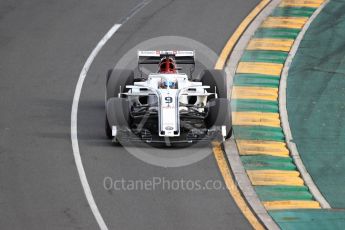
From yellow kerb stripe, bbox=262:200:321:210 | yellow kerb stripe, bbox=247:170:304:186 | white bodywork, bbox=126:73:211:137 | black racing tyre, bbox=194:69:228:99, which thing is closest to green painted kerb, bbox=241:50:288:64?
black racing tyre, bbox=194:69:228:99

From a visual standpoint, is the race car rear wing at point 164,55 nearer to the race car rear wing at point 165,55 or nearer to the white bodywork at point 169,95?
the race car rear wing at point 165,55

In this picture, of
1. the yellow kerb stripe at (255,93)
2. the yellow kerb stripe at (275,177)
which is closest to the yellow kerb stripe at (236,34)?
the yellow kerb stripe at (255,93)

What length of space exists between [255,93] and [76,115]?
4661mm

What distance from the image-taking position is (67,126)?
25359 mm

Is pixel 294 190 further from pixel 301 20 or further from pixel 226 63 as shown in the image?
pixel 301 20

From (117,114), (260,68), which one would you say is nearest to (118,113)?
(117,114)

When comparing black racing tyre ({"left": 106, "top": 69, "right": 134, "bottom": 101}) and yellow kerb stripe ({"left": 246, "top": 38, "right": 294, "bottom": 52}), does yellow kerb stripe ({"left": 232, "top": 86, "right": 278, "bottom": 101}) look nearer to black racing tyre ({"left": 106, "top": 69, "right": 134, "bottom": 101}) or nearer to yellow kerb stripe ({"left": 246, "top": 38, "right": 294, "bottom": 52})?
black racing tyre ({"left": 106, "top": 69, "right": 134, "bottom": 101})

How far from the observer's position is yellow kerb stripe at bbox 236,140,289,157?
78.6ft

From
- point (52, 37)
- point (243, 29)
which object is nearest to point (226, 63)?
point (243, 29)

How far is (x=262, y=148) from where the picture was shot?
2419cm

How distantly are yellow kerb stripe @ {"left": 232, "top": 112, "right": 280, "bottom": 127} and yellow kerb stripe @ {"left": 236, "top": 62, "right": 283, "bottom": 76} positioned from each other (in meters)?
3.02

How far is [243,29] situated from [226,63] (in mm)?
2991

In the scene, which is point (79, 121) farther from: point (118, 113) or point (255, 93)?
point (255, 93)

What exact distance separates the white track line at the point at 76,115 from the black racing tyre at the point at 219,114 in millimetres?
3021
